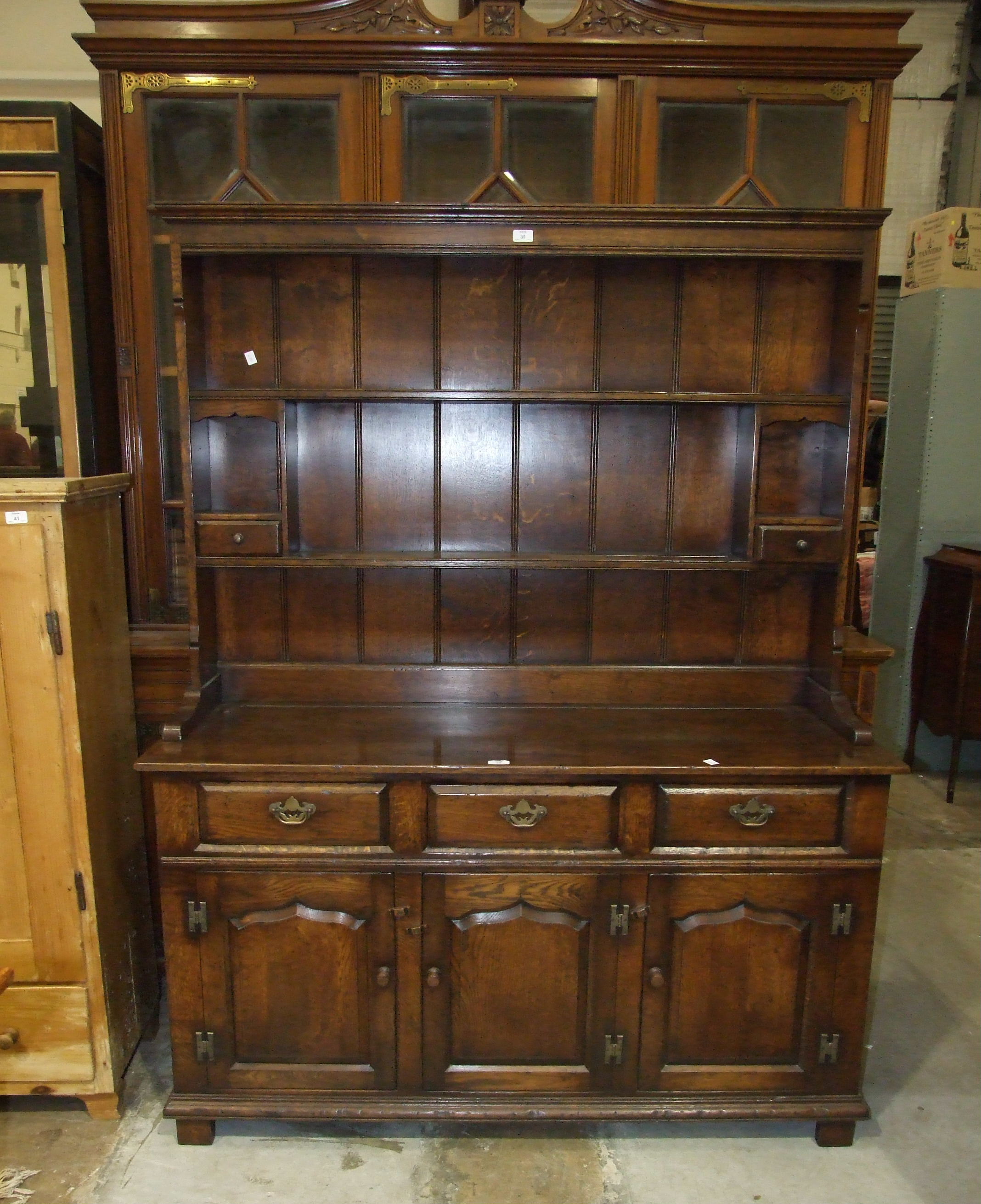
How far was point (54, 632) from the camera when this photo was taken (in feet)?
6.24

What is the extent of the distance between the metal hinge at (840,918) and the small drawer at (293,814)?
1.02 m

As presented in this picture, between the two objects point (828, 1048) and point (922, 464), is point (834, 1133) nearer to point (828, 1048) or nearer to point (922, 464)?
point (828, 1048)

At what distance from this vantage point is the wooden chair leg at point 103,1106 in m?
2.04

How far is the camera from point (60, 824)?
1.98m

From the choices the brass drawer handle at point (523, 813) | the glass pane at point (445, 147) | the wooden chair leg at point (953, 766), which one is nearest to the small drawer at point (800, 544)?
the brass drawer handle at point (523, 813)

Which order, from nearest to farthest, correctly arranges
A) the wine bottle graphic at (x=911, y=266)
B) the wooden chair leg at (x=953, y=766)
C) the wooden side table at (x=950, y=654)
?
the wooden side table at (x=950, y=654), the wooden chair leg at (x=953, y=766), the wine bottle graphic at (x=911, y=266)

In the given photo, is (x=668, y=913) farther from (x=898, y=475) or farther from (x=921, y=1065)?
(x=898, y=475)

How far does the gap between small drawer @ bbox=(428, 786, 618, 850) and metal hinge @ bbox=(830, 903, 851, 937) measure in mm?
518

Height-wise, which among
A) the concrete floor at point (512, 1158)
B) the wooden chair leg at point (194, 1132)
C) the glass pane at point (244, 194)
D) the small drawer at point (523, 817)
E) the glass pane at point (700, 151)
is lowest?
the concrete floor at point (512, 1158)

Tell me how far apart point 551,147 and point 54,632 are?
169cm

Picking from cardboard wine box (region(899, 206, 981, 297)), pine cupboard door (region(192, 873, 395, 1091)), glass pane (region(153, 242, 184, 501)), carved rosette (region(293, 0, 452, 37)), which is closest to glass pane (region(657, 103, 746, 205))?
carved rosette (region(293, 0, 452, 37))

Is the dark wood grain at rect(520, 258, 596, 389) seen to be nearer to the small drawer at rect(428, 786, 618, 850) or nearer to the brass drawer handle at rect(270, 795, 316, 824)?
the small drawer at rect(428, 786, 618, 850)

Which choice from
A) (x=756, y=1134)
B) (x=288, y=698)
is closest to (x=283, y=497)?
(x=288, y=698)

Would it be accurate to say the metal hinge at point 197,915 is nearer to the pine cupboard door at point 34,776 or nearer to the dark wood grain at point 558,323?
the pine cupboard door at point 34,776
